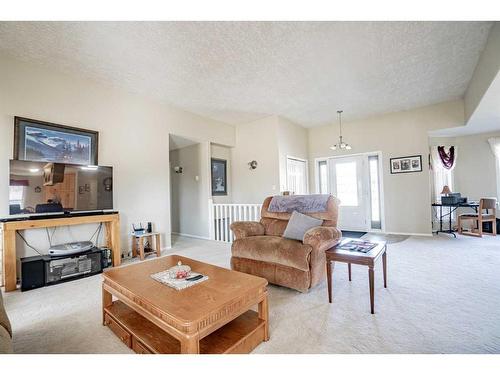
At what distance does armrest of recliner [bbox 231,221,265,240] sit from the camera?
104 inches

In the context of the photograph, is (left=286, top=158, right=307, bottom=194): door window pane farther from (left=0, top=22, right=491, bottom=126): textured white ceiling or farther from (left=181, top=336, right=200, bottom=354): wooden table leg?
(left=181, top=336, right=200, bottom=354): wooden table leg

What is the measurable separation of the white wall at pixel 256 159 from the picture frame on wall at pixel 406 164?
2571 millimetres

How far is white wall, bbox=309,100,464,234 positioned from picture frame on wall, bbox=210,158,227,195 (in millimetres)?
3158

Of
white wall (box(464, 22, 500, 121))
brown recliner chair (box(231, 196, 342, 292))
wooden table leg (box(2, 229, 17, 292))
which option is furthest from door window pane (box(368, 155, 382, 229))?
wooden table leg (box(2, 229, 17, 292))

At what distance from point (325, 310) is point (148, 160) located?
3507 mm

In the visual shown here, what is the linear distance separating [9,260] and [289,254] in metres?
2.90

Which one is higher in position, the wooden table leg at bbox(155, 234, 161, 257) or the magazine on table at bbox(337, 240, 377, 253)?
the magazine on table at bbox(337, 240, 377, 253)

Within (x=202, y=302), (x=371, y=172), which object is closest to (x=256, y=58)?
(x=202, y=302)

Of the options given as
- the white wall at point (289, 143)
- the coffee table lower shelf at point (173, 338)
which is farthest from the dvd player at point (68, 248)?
the white wall at point (289, 143)

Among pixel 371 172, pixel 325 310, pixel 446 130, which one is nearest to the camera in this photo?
pixel 325 310

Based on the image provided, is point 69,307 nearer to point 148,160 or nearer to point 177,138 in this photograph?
point 148,160

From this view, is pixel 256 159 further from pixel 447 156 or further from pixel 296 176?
pixel 447 156

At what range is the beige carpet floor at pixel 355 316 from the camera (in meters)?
1.40

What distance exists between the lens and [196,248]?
13.5 feet
